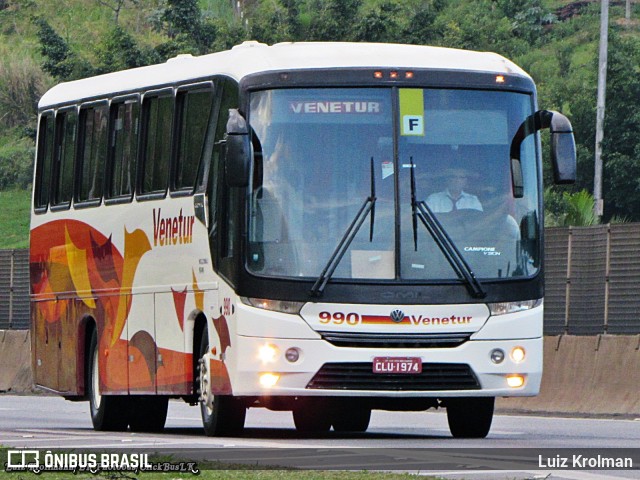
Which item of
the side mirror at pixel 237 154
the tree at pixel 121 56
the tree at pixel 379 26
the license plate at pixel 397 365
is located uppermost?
the tree at pixel 379 26

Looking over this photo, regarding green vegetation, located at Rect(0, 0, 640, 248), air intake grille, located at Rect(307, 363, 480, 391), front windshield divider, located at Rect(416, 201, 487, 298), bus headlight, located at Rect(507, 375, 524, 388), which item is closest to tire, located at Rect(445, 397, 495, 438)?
bus headlight, located at Rect(507, 375, 524, 388)

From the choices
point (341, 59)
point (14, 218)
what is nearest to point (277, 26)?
point (14, 218)

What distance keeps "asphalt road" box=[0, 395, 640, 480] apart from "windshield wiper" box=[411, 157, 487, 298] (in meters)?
1.39

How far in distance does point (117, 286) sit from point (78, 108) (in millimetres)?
2535

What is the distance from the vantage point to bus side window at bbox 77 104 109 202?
20.2 meters

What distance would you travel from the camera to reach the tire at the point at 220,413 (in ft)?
55.2

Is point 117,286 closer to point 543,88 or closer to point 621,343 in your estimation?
point 621,343

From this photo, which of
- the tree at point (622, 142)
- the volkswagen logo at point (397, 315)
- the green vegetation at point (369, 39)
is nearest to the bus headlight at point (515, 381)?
the volkswagen logo at point (397, 315)

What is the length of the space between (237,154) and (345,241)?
3.92 ft

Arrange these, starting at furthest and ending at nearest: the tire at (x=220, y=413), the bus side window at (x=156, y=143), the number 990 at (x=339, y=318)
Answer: the bus side window at (x=156, y=143) < the tire at (x=220, y=413) < the number 990 at (x=339, y=318)

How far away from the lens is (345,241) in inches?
627

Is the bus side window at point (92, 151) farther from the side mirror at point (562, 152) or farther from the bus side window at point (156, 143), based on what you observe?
the side mirror at point (562, 152)

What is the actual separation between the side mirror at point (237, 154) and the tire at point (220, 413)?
1.88 m

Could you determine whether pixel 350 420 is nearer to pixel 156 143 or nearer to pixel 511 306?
pixel 156 143
